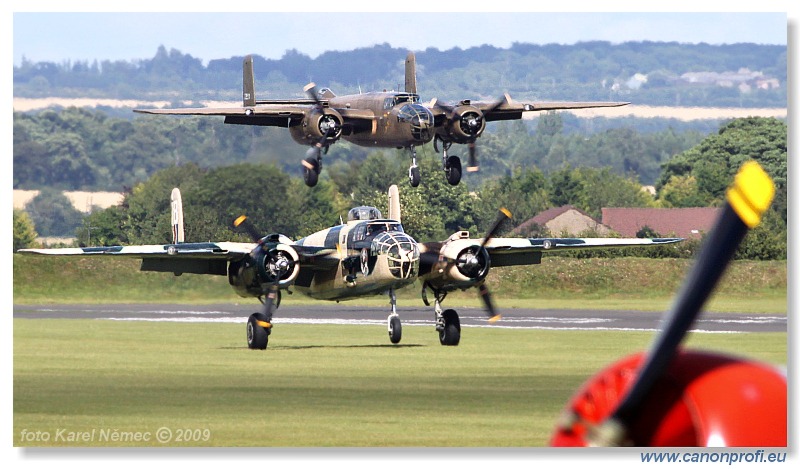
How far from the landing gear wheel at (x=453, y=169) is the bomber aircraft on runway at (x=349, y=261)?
1.40 meters

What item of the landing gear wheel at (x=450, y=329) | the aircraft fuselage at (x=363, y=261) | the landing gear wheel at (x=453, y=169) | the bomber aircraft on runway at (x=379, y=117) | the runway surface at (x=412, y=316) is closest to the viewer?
the bomber aircraft on runway at (x=379, y=117)

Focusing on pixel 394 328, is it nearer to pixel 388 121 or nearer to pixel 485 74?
pixel 388 121

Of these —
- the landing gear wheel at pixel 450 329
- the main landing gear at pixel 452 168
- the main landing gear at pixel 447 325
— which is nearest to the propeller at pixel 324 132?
the main landing gear at pixel 452 168

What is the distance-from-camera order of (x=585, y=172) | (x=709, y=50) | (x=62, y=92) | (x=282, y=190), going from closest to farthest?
(x=709, y=50) < (x=62, y=92) < (x=282, y=190) < (x=585, y=172)

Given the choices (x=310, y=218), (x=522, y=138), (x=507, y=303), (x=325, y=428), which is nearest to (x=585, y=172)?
(x=507, y=303)

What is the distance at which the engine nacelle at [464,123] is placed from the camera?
2620 cm

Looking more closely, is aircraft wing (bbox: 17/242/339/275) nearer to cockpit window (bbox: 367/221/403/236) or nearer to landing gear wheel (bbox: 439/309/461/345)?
cockpit window (bbox: 367/221/403/236)

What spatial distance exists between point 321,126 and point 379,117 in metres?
1.34

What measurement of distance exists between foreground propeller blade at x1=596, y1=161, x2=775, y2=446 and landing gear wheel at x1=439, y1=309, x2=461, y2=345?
2568 cm

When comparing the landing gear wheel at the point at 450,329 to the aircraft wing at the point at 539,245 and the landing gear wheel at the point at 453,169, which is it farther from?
the landing gear wheel at the point at 453,169

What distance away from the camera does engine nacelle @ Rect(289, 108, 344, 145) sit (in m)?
25.4

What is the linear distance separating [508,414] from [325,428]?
321cm

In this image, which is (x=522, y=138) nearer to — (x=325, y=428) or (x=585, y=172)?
(x=585, y=172)

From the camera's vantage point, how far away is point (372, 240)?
2691 cm
